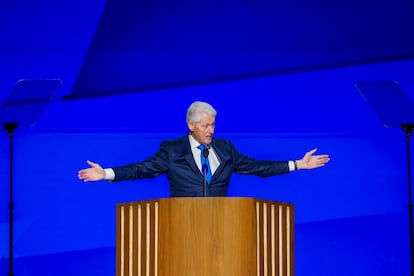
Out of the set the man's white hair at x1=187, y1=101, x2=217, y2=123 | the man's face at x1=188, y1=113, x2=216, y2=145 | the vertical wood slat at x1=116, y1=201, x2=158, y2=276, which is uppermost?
the man's white hair at x1=187, y1=101, x2=217, y2=123

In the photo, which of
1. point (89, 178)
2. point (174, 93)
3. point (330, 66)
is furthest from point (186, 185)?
point (330, 66)

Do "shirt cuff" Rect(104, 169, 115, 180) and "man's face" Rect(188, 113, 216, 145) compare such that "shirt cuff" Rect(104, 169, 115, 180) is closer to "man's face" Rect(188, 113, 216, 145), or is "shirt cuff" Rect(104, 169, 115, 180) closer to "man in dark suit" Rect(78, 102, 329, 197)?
"man in dark suit" Rect(78, 102, 329, 197)

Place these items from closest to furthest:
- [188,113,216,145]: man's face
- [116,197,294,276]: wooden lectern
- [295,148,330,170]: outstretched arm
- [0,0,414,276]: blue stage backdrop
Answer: [116,197,294,276]: wooden lectern, [188,113,216,145]: man's face, [295,148,330,170]: outstretched arm, [0,0,414,276]: blue stage backdrop

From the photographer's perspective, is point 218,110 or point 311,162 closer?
point 311,162

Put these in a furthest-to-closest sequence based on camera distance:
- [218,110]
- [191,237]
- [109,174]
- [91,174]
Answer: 1. [218,110]
2. [109,174]
3. [91,174]
4. [191,237]

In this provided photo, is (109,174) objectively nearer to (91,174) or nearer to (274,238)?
(91,174)

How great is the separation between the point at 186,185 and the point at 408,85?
2.17 meters

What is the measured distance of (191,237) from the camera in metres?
4.26

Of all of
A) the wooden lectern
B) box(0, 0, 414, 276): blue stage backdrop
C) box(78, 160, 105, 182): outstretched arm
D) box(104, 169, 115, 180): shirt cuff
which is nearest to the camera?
the wooden lectern

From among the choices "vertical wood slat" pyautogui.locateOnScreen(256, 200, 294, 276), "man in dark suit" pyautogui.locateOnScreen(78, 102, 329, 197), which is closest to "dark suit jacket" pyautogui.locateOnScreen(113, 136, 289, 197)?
"man in dark suit" pyautogui.locateOnScreen(78, 102, 329, 197)

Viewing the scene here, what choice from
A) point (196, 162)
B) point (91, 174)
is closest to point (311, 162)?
point (196, 162)

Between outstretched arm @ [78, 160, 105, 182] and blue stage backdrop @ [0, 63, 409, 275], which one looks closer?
outstretched arm @ [78, 160, 105, 182]

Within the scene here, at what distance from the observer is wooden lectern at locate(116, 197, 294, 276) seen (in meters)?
4.26

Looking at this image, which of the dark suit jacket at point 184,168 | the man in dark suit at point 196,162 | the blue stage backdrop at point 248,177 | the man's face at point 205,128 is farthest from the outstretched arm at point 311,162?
the blue stage backdrop at point 248,177
